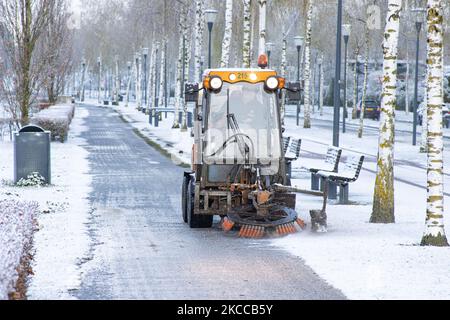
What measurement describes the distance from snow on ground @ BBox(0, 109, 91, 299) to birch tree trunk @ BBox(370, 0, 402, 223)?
14.1ft

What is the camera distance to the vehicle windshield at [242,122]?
1377cm

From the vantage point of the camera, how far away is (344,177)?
55.0ft

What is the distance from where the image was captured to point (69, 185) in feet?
63.0

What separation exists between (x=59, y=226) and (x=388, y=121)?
4848 mm

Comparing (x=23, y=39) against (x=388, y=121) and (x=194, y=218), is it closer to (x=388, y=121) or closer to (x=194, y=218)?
(x=194, y=218)

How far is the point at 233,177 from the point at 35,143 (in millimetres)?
6424

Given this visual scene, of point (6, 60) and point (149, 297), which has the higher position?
point (6, 60)

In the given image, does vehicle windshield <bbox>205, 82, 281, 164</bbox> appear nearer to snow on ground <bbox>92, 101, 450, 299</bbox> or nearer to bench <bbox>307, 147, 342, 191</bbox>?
snow on ground <bbox>92, 101, 450, 299</bbox>

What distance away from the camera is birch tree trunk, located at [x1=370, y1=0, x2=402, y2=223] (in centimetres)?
1355

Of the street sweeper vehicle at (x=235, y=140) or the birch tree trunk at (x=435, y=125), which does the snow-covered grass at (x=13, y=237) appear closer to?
the street sweeper vehicle at (x=235, y=140)

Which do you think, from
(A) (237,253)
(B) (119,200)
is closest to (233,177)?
(A) (237,253)

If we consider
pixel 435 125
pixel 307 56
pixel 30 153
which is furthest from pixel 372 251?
pixel 307 56

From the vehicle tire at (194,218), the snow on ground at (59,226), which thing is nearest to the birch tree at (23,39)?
the snow on ground at (59,226)
